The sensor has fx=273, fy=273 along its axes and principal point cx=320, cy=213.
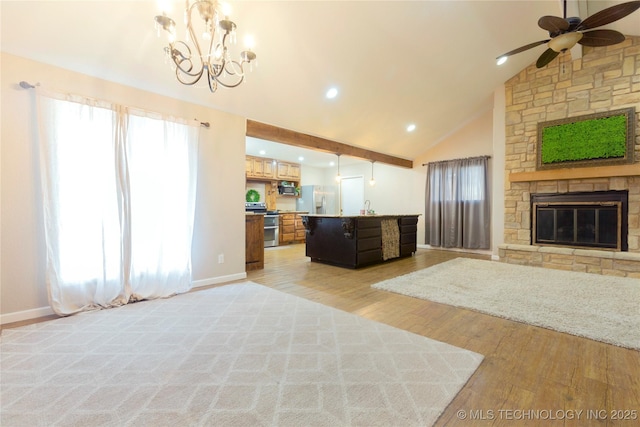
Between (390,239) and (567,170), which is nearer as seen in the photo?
(567,170)

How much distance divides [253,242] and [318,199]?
4418 millimetres

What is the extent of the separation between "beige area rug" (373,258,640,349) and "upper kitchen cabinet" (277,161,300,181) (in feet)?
17.3

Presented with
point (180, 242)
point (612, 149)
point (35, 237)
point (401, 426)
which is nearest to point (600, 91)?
point (612, 149)

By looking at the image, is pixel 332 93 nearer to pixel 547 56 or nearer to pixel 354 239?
pixel 354 239

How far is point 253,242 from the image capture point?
4.67 metres

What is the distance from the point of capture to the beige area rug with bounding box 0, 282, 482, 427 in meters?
1.36

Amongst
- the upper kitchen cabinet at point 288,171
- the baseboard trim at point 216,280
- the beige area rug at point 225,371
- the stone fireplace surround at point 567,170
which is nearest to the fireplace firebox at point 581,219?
the stone fireplace surround at point 567,170

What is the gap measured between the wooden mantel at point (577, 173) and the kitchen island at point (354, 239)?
7.36ft

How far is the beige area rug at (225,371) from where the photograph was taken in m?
1.36

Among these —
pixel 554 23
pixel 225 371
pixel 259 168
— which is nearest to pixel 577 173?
pixel 554 23

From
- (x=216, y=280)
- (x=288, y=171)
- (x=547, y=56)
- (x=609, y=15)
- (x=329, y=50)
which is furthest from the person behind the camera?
(x=288, y=171)

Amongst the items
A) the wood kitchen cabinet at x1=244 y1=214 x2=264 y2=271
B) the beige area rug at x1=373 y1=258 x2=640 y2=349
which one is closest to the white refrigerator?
the wood kitchen cabinet at x1=244 y1=214 x2=264 y2=271

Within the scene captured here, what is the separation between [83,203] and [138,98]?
1.30 meters

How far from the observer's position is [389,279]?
3.93 m
